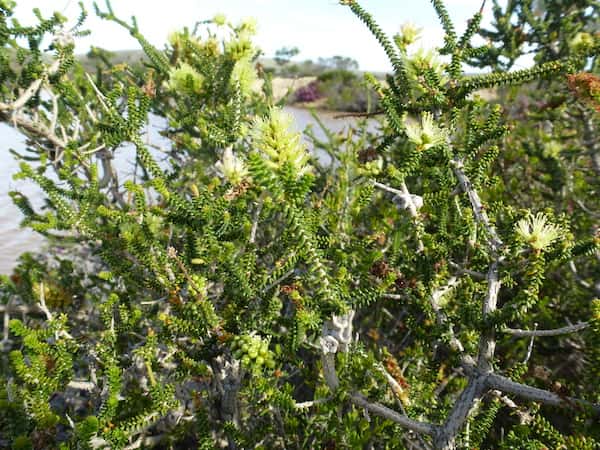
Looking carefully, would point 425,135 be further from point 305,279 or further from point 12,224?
point 12,224

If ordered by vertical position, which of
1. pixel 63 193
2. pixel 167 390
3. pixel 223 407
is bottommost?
pixel 223 407

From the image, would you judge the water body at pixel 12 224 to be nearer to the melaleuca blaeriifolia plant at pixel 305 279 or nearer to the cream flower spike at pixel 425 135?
the melaleuca blaeriifolia plant at pixel 305 279

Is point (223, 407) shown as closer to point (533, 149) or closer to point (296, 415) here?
point (296, 415)

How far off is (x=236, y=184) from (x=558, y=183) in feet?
12.0

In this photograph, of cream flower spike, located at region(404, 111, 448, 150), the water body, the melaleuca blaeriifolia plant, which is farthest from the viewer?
the water body

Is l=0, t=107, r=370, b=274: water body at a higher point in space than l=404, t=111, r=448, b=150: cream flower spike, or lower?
lower

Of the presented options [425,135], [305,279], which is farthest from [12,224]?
[425,135]

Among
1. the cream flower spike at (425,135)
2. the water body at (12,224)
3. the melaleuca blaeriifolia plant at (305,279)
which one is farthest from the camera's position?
the water body at (12,224)

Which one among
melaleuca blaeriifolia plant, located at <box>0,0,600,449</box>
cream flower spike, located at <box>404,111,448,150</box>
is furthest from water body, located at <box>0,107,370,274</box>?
cream flower spike, located at <box>404,111,448,150</box>

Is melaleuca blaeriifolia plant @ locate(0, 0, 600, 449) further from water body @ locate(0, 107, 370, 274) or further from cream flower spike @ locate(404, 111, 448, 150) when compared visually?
water body @ locate(0, 107, 370, 274)

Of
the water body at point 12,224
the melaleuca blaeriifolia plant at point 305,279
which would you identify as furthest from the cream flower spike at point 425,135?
the water body at point 12,224

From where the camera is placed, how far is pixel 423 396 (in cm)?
246

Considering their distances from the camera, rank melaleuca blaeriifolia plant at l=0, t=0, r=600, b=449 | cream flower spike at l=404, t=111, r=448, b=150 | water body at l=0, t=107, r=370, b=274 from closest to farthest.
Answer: melaleuca blaeriifolia plant at l=0, t=0, r=600, b=449
cream flower spike at l=404, t=111, r=448, b=150
water body at l=0, t=107, r=370, b=274

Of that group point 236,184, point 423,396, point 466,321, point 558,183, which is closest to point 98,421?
point 236,184
